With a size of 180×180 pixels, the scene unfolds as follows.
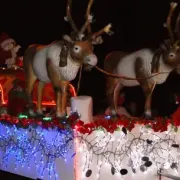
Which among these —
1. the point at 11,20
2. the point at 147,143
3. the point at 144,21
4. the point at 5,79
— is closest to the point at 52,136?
the point at 147,143

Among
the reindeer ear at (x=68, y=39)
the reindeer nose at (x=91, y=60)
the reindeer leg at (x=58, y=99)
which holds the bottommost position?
the reindeer leg at (x=58, y=99)

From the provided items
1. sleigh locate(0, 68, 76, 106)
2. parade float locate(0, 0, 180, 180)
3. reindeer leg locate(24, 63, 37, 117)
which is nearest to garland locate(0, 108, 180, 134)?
parade float locate(0, 0, 180, 180)

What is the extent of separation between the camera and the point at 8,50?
7.67 m

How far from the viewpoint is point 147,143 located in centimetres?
546

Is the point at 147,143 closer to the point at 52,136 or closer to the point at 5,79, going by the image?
the point at 52,136

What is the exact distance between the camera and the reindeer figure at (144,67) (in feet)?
17.8

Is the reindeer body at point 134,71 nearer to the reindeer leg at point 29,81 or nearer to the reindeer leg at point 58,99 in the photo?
the reindeer leg at point 58,99

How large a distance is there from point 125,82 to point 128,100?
259 centimetres

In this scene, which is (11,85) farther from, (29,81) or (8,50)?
(29,81)

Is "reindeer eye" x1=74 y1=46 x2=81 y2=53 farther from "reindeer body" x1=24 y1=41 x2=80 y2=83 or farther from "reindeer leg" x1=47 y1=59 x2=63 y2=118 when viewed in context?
"reindeer leg" x1=47 y1=59 x2=63 y2=118

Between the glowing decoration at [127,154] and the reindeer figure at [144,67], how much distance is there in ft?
1.04

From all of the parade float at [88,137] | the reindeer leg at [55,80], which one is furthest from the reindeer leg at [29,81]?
the reindeer leg at [55,80]

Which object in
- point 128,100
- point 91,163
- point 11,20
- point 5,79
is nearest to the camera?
point 91,163

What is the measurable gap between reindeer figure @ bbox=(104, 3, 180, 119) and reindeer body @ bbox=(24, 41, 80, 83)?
1.92 ft
